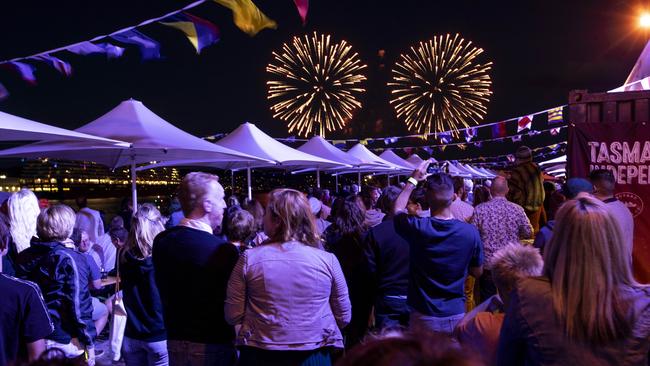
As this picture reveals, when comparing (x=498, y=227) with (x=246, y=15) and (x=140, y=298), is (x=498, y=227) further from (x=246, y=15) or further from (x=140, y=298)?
(x=246, y=15)

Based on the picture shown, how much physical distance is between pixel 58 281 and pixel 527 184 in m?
5.66

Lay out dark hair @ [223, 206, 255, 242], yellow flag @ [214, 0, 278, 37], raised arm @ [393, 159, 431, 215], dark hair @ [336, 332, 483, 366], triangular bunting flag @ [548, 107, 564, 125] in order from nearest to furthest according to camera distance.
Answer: dark hair @ [336, 332, 483, 366]
raised arm @ [393, 159, 431, 215]
dark hair @ [223, 206, 255, 242]
yellow flag @ [214, 0, 278, 37]
triangular bunting flag @ [548, 107, 564, 125]

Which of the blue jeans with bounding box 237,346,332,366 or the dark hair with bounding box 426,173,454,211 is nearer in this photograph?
the blue jeans with bounding box 237,346,332,366

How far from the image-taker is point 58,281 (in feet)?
12.6

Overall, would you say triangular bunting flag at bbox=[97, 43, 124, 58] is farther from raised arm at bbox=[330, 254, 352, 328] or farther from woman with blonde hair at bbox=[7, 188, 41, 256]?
raised arm at bbox=[330, 254, 352, 328]

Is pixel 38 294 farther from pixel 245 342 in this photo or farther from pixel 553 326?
pixel 553 326

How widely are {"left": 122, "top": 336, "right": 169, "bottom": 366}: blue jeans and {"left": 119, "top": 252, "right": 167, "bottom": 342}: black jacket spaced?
0.04 metres

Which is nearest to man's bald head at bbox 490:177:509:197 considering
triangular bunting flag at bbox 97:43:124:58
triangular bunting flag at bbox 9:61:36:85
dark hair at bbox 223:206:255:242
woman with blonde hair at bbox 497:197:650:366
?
dark hair at bbox 223:206:255:242

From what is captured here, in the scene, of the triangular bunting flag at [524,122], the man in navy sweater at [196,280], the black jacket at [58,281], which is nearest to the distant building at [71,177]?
the triangular bunting flag at [524,122]

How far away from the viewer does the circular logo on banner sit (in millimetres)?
5129

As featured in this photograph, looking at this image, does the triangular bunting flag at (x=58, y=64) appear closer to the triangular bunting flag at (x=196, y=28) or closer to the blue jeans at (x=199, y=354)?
the triangular bunting flag at (x=196, y=28)

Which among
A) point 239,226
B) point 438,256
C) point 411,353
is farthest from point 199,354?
point 411,353

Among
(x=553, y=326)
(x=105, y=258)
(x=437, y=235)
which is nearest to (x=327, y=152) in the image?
(x=105, y=258)

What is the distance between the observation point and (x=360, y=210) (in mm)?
5379
